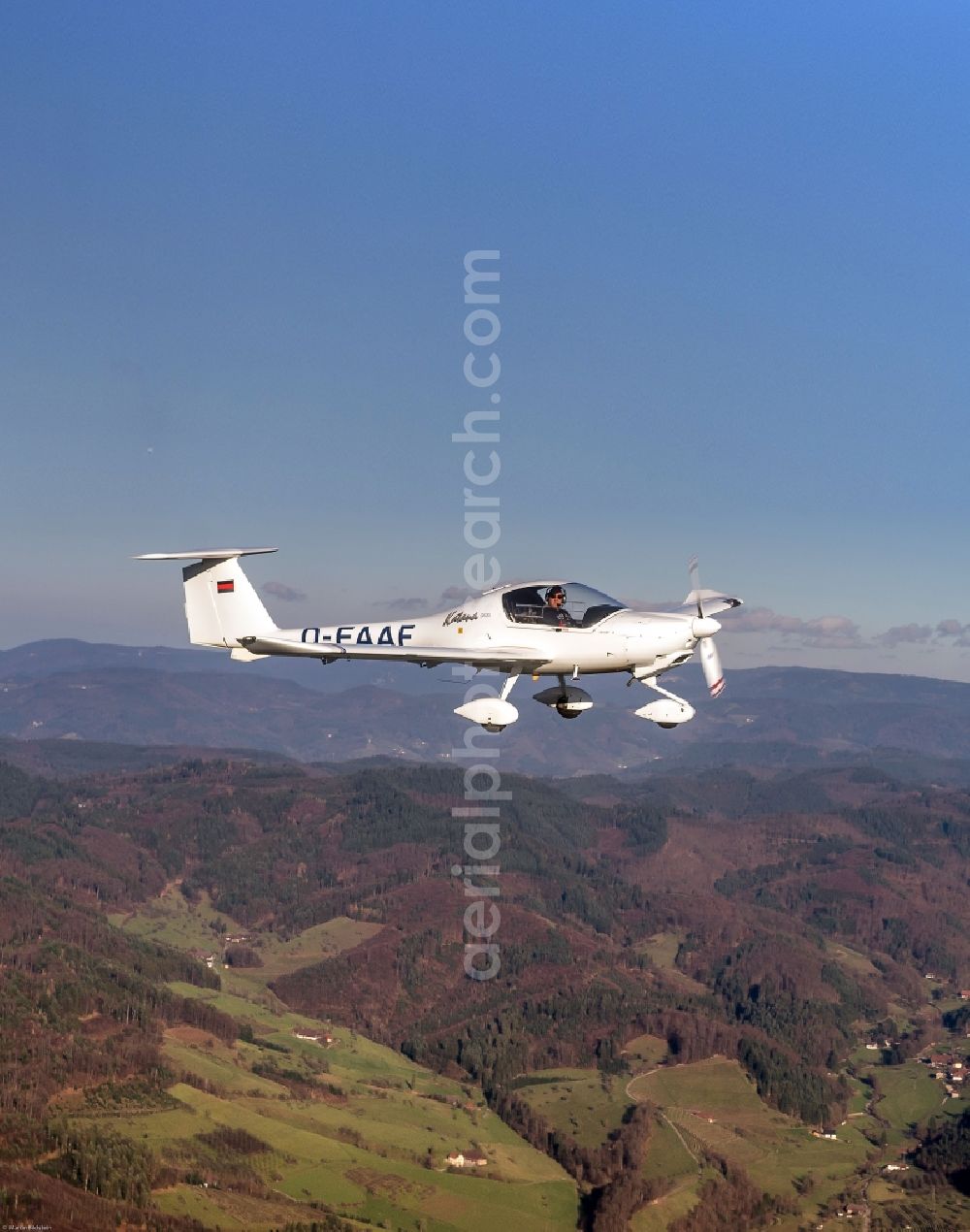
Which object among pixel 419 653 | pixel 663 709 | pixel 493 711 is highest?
pixel 419 653

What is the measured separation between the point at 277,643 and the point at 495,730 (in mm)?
10647

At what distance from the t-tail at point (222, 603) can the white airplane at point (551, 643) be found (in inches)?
106

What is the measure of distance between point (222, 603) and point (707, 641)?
73.3 ft

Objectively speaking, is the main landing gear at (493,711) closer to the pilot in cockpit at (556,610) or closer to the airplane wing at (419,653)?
the airplane wing at (419,653)

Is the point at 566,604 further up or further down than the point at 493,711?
further up

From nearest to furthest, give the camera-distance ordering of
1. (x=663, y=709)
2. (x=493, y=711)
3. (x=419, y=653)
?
1. (x=493, y=711)
2. (x=663, y=709)
3. (x=419, y=653)

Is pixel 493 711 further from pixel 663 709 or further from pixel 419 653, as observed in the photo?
pixel 663 709

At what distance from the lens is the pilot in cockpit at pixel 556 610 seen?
54.5 meters

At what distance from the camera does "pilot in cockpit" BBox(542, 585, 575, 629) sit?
54.5 m

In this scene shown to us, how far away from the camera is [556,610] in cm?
5453

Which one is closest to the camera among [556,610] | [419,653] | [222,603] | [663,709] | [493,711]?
[493,711]

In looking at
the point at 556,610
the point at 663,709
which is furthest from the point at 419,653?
the point at 663,709

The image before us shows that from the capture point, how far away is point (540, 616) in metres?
54.7

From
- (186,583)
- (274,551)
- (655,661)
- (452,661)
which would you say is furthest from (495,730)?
(186,583)
